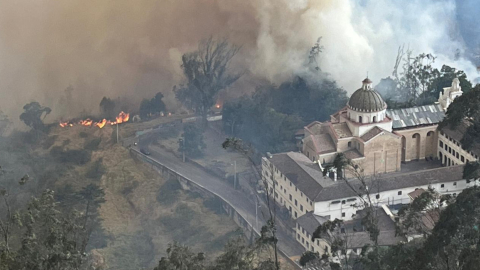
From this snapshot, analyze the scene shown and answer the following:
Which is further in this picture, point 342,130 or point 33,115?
point 33,115

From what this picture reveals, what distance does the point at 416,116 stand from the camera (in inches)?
1966

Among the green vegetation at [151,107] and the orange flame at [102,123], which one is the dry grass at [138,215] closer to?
the orange flame at [102,123]

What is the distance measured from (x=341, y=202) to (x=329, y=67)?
1728 centimetres

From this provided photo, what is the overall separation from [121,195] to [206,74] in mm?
12456

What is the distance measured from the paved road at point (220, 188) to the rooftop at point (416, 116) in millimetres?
8857

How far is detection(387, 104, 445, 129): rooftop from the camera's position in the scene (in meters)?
Answer: 49.4

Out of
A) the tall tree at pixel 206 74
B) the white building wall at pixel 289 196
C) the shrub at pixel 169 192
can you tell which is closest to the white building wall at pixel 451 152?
the white building wall at pixel 289 196

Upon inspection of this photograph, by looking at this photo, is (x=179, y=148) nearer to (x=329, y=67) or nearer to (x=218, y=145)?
(x=218, y=145)

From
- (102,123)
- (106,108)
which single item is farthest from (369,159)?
(106,108)

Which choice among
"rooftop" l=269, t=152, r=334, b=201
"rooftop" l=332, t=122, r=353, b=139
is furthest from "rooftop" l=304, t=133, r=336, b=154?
"rooftop" l=269, t=152, r=334, b=201

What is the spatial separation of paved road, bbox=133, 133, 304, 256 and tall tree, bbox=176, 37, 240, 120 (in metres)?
4.41

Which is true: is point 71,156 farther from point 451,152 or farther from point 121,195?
point 451,152

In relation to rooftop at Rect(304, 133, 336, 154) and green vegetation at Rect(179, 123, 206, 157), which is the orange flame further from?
rooftop at Rect(304, 133, 336, 154)

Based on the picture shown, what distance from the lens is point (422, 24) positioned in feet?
227
